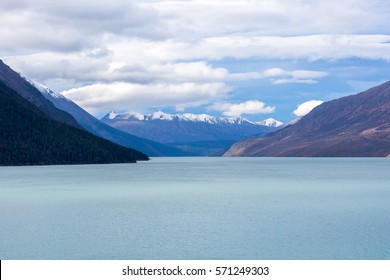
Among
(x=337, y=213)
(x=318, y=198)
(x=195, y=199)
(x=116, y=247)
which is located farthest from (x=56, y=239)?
(x=318, y=198)

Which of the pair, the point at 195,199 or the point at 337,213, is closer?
the point at 337,213

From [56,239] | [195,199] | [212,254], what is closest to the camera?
[212,254]

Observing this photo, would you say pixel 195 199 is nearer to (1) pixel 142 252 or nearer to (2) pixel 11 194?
(2) pixel 11 194

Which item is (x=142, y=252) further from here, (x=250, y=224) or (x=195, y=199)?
(x=195, y=199)

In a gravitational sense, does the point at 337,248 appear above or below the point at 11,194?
below
